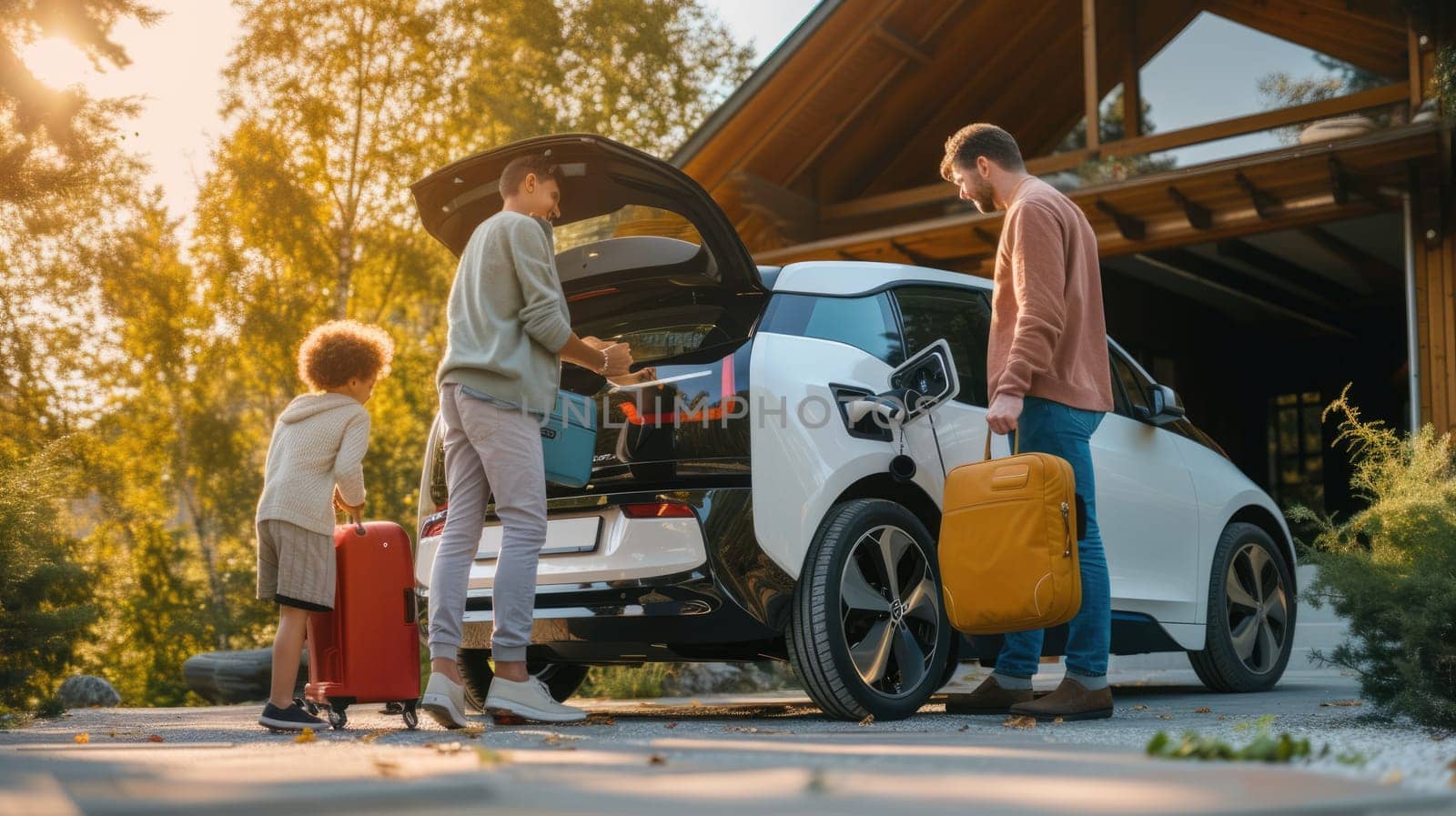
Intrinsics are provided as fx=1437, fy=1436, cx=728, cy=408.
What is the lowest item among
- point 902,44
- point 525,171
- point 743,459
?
point 743,459

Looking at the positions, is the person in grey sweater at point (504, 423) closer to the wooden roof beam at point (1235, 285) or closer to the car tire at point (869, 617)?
the car tire at point (869, 617)

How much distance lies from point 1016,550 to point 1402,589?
1.15 meters

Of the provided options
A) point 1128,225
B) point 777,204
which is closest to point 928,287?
point 1128,225

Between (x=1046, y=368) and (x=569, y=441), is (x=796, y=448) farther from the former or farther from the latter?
(x=1046, y=368)

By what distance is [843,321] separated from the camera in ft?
16.2

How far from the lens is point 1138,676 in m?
9.05

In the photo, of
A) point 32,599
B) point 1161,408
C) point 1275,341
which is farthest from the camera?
point 1275,341

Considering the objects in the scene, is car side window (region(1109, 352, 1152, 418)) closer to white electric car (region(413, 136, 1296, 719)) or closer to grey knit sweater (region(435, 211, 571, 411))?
white electric car (region(413, 136, 1296, 719))

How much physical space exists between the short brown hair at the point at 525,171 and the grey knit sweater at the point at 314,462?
94 centimetres

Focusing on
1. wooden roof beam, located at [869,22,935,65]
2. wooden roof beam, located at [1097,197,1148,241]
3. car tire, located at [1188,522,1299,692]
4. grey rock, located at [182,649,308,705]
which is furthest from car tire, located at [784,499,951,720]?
wooden roof beam, located at [869,22,935,65]

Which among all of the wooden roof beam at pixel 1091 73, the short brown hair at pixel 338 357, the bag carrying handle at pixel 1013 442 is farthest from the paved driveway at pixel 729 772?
the wooden roof beam at pixel 1091 73

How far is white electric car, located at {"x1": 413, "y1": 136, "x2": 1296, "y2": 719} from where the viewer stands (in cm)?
448

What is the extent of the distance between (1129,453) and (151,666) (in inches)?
660

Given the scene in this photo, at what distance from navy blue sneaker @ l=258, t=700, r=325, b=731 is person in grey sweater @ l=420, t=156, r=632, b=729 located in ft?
2.39
